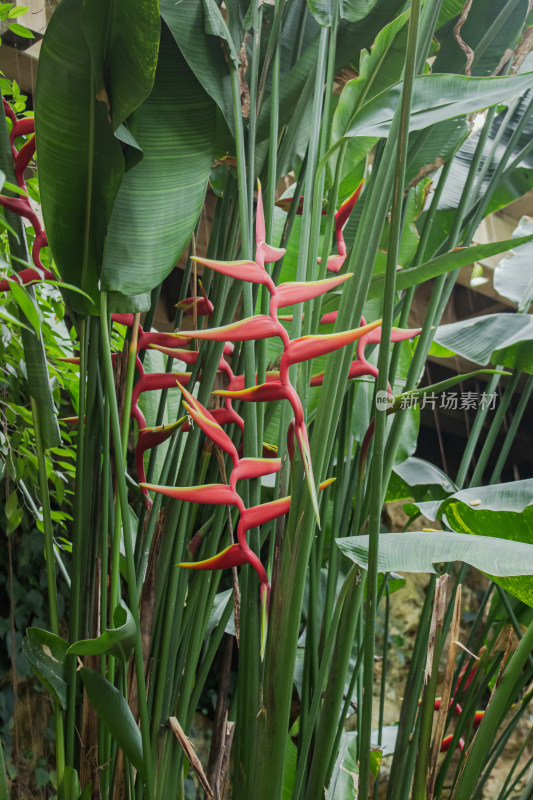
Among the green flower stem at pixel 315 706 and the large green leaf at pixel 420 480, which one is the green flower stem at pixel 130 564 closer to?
the green flower stem at pixel 315 706

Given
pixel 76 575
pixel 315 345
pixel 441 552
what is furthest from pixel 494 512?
pixel 76 575

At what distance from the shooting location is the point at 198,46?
610mm

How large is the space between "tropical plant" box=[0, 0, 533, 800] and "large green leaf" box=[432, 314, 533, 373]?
52 millimetres

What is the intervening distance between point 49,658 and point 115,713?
0.10 metres

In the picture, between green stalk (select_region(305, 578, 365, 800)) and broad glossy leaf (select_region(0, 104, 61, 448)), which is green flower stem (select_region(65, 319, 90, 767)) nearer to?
broad glossy leaf (select_region(0, 104, 61, 448))

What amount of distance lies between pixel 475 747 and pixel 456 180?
757mm

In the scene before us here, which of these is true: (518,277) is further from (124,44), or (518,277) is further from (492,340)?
(124,44)

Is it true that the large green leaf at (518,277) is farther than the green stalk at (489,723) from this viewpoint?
Yes

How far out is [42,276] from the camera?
0.62 m

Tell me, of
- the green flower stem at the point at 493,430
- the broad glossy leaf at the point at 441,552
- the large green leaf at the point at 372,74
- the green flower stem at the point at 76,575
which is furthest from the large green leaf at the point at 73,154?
the green flower stem at the point at 493,430

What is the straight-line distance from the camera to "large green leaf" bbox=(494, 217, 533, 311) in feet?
3.16

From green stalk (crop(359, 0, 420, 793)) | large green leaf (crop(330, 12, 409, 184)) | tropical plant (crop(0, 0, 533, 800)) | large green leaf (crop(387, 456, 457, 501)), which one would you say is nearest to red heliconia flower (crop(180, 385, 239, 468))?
tropical plant (crop(0, 0, 533, 800))

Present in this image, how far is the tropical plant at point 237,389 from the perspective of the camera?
0.49 m

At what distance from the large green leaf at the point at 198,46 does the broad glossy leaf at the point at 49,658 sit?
1.60 feet
